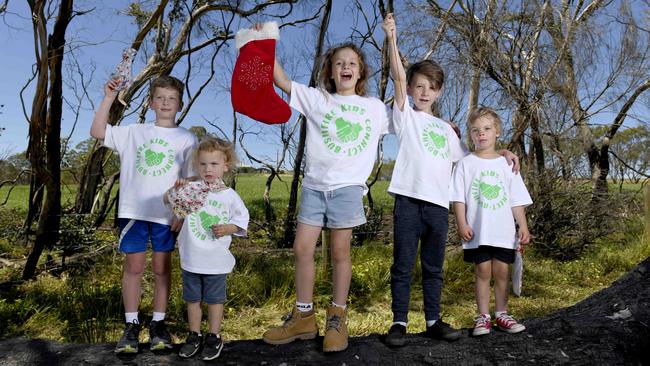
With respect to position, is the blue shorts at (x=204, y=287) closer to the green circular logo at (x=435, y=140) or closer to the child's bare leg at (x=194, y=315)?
the child's bare leg at (x=194, y=315)

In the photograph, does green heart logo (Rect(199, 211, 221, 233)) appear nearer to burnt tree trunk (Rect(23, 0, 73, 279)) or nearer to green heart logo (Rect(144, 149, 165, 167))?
green heart logo (Rect(144, 149, 165, 167))

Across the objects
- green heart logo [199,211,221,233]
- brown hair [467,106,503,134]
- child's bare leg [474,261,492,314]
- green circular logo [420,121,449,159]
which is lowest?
child's bare leg [474,261,492,314]

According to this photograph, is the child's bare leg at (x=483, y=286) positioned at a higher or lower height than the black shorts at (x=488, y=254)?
lower

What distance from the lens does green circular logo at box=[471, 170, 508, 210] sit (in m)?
2.92

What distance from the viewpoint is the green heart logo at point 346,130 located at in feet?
8.90

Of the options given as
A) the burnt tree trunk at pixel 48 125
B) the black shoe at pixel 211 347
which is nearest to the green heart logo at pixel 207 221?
the black shoe at pixel 211 347

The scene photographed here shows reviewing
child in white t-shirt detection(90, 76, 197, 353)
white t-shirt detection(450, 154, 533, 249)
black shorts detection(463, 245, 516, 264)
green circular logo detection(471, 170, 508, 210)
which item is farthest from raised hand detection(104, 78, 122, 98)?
black shorts detection(463, 245, 516, 264)

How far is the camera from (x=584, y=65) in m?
8.69

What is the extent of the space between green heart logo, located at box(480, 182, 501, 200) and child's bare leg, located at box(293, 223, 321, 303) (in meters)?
1.02

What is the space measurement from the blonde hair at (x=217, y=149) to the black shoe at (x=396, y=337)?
130 cm

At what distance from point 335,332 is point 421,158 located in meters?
1.08

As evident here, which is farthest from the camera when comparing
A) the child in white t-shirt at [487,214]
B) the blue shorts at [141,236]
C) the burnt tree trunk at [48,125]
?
the burnt tree trunk at [48,125]

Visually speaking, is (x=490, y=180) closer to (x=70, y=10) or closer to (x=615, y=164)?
(x=70, y=10)

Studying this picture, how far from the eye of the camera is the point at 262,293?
17.7 feet
